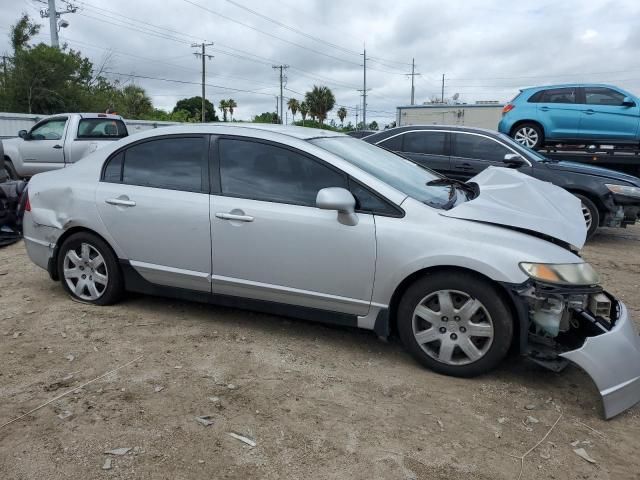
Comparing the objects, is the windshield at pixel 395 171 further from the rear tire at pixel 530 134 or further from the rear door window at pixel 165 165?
the rear tire at pixel 530 134

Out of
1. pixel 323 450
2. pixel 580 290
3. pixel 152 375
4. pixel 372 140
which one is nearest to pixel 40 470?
pixel 152 375

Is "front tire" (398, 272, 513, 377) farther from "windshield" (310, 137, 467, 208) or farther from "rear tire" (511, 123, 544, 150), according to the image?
"rear tire" (511, 123, 544, 150)

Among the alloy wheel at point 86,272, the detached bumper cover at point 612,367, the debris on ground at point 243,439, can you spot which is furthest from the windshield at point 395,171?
the alloy wheel at point 86,272

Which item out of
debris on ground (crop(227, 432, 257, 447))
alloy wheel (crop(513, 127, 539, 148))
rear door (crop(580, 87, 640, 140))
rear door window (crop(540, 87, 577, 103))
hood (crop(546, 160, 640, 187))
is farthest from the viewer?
alloy wheel (crop(513, 127, 539, 148))

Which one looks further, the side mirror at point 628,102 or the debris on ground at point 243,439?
the side mirror at point 628,102

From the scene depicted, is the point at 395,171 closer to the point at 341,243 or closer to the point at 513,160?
the point at 341,243

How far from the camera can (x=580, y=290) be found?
3.11 m

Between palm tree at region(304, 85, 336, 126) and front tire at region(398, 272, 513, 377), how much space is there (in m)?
68.8

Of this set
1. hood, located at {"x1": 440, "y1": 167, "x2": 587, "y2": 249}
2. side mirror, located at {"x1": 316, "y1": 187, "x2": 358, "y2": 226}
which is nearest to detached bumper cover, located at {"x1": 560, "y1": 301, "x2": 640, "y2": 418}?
hood, located at {"x1": 440, "y1": 167, "x2": 587, "y2": 249}

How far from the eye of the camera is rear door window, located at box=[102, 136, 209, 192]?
4.03m

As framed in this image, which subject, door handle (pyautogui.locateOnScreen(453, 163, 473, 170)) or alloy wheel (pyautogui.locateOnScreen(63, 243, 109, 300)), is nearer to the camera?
alloy wheel (pyautogui.locateOnScreen(63, 243, 109, 300))

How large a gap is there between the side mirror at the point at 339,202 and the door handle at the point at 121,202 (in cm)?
162

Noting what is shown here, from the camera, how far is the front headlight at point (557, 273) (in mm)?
3084

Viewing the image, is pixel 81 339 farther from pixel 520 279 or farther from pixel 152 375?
pixel 520 279
